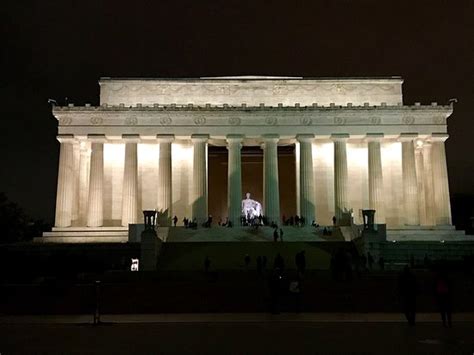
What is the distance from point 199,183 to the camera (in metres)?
68.3

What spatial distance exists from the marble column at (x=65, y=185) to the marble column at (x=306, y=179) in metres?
23.6

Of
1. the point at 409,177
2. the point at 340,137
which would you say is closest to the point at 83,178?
the point at 340,137

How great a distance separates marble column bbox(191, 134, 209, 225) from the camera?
68125 millimetres

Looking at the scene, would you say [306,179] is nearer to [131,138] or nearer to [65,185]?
[131,138]

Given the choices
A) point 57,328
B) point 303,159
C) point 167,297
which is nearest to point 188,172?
point 303,159

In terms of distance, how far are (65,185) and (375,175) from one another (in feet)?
105

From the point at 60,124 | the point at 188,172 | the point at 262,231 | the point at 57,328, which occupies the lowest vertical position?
the point at 57,328

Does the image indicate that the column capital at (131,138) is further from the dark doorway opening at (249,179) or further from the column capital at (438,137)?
the column capital at (438,137)

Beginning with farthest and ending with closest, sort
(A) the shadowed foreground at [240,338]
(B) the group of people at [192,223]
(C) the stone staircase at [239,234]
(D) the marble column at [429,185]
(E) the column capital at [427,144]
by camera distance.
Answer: (E) the column capital at [427,144] → (D) the marble column at [429,185] → (B) the group of people at [192,223] → (C) the stone staircase at [239,234] → (A) the shadowed foreground at [240,338]

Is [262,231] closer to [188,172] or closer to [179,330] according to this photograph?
[188,172]

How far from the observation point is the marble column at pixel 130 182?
222 ft

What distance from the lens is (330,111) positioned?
6812cm

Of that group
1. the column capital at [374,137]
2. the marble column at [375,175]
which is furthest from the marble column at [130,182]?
the marble column at [375,175]

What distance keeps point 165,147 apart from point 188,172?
4.81m
